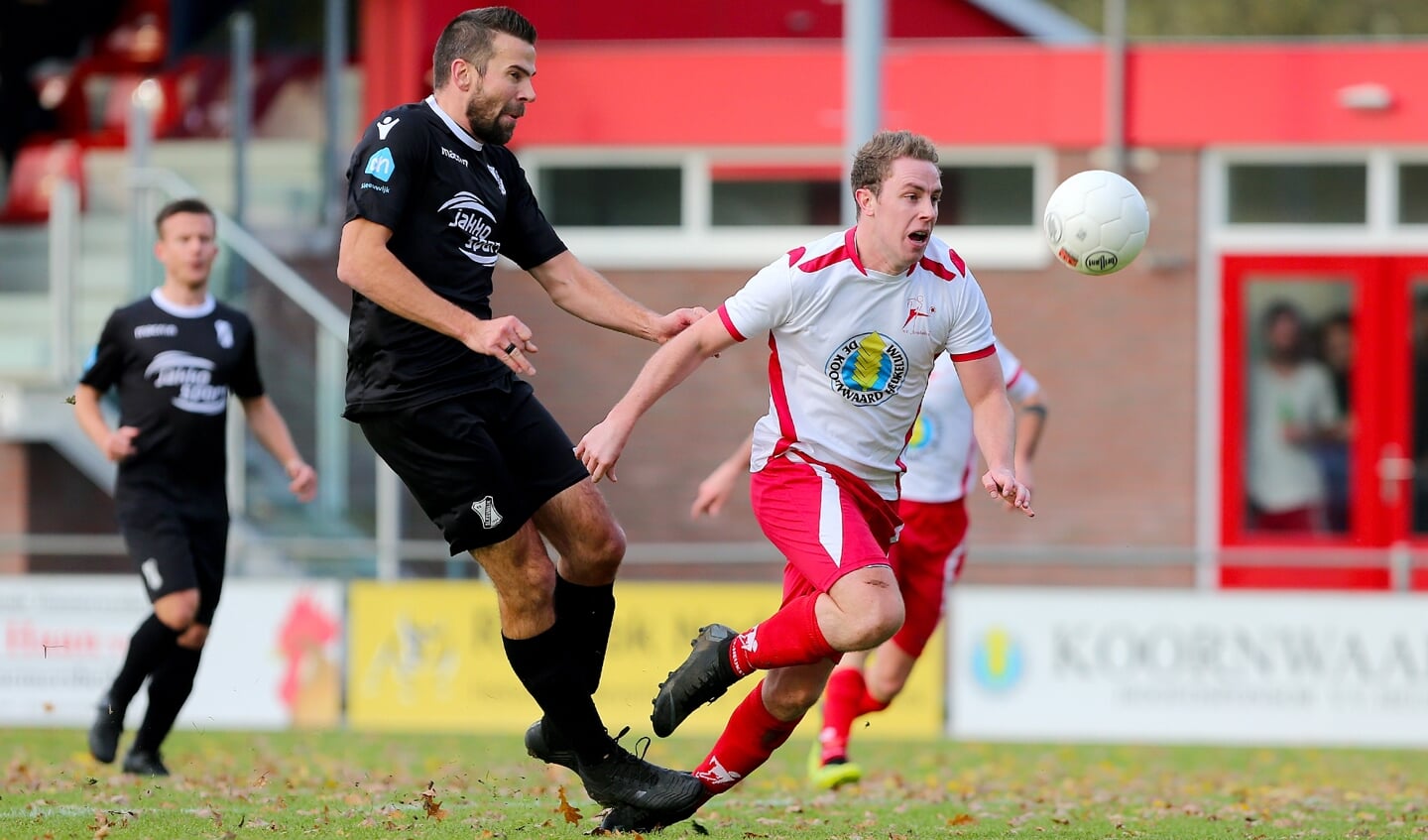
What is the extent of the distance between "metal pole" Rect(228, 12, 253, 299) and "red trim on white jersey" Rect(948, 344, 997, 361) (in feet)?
32.7

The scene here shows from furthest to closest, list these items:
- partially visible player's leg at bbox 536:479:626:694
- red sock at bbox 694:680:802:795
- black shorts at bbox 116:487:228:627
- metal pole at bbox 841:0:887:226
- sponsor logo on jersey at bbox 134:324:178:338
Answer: metal pole at bbox 841:0:887:226, sponsor logo on jersey at bbox 134:324:178:338, black shorts at bbox 116:487:228:627, red sock at bbox 694:680:802:795, partially visible player's leg at bbox 536:479:626:694

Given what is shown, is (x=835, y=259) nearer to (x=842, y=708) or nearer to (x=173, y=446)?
(x=842, y=708)

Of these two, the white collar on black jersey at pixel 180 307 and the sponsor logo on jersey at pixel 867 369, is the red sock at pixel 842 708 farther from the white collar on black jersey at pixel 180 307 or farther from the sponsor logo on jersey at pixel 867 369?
the white collar on black jersey at pixel 180 307

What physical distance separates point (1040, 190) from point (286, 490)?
720 cm

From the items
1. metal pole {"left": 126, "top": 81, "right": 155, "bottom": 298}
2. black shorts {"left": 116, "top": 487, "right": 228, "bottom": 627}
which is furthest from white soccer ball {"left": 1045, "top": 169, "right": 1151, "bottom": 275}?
metal pole {"left": 126, "top": 81, "right": 155, "bottom": 298}

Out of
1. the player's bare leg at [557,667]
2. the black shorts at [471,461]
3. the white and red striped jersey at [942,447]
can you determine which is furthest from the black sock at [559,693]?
the white and red striped jersey at [942,447]

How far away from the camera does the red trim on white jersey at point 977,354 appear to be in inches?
269

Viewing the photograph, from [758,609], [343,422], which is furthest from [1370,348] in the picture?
[343,422]

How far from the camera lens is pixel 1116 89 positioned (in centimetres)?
1697

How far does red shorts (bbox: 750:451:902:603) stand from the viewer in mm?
6660

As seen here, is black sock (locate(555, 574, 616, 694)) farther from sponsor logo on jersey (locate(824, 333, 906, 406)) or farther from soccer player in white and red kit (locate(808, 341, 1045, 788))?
soccer player in white and red kit (locate(808, 341, 1045, 788))

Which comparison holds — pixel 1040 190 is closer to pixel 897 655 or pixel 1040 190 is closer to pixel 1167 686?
pixel 1167 686

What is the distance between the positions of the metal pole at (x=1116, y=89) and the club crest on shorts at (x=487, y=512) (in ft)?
37.4

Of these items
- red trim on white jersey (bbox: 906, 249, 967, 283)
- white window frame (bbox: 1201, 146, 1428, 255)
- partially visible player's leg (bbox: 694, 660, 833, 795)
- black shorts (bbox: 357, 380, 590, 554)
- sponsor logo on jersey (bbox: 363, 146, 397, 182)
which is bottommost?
partially visible player's leg (bbox: 694, 660, 833, 795)
